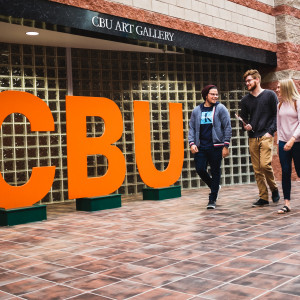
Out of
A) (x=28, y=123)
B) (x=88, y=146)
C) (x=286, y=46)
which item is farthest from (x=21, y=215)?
(x=286, y=46)

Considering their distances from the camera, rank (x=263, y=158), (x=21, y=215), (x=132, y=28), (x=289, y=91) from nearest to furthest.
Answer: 1. (x=289, y=91)
2. (x=21, y=215)
3. (x=263, y=158)
4. (x=132, y=28)

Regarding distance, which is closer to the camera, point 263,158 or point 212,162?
point 263,158

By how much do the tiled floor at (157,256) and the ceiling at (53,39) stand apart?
303cm

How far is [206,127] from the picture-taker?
22.4ft

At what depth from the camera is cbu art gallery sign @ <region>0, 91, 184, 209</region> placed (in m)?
6.29

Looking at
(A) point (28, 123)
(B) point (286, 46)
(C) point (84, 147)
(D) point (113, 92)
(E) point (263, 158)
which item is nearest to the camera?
(E) point (263, 158)

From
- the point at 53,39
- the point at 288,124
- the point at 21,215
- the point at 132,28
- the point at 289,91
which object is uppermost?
the point at 132,28

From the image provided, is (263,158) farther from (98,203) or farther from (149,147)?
(98,203)

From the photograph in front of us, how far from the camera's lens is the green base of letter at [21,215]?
6.09 meters

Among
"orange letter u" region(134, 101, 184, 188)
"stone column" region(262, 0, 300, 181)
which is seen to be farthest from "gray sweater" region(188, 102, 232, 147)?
"stone column" region(262, 0, 300, 181)

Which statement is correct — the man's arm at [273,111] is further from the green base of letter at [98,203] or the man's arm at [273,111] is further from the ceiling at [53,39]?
the ceiling at [53,39]

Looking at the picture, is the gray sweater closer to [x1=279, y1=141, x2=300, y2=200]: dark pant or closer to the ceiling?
[x1=279, y1=141, x2=300, y2=200]: dark pant

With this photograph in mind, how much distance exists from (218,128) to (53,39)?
3396 mm

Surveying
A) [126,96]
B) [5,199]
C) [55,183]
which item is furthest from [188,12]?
[5,199]
